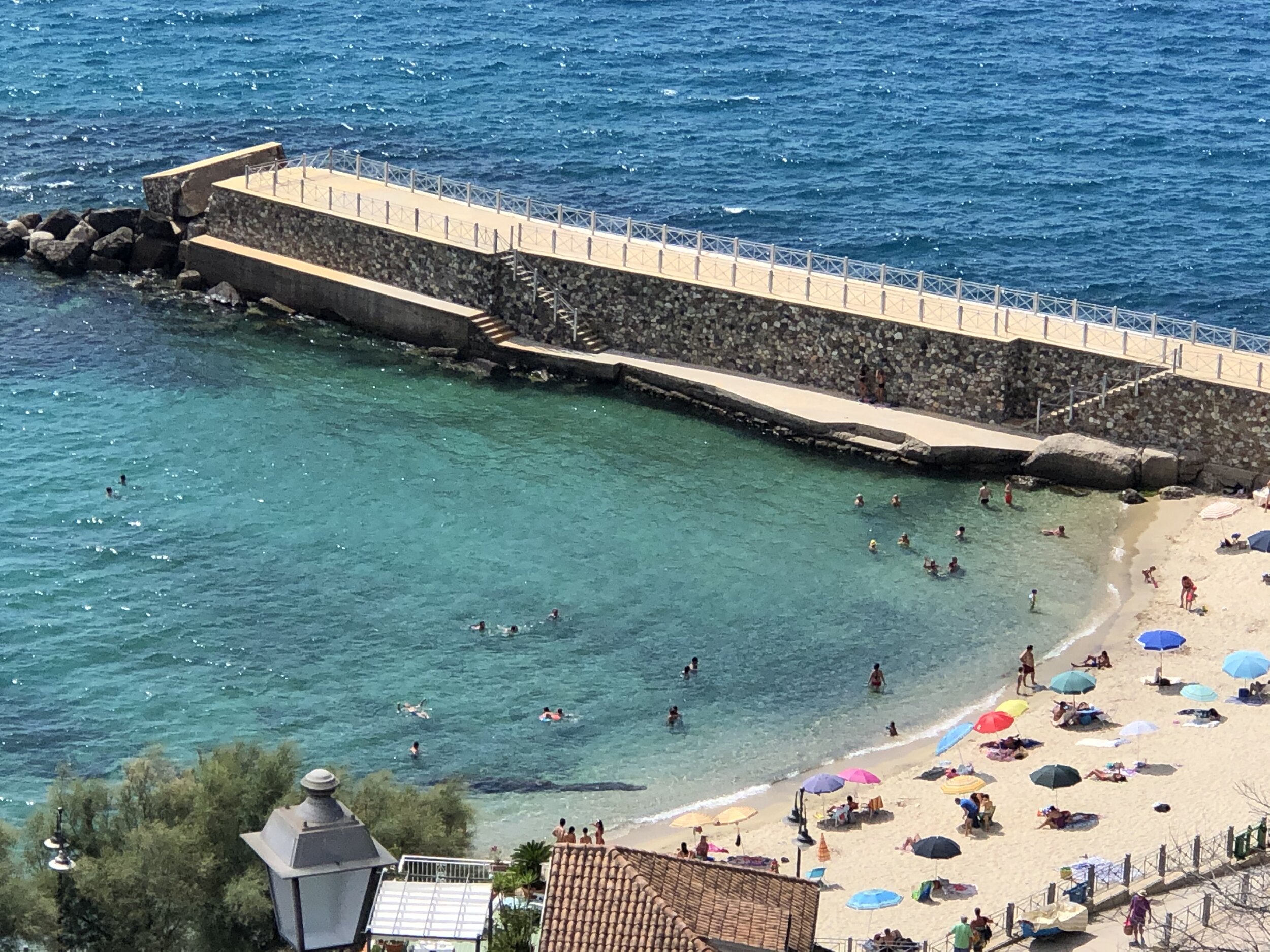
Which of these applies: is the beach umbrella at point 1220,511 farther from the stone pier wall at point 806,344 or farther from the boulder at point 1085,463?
the boulder at point 1085,463

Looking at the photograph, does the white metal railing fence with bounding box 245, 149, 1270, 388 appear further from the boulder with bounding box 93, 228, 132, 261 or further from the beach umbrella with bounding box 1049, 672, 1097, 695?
the beach umbrella with bounding box 1049, 672, 1097, 695

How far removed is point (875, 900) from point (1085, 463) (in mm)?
20917

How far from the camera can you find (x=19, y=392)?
6034 centimetres

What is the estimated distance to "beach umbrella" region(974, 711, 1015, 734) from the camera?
4219cm

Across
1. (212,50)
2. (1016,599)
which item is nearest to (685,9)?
(212,50)

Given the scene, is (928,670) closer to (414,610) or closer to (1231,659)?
(1231,659)

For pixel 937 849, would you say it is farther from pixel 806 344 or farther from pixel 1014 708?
pixel 806 344

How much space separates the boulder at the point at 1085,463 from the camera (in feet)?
176

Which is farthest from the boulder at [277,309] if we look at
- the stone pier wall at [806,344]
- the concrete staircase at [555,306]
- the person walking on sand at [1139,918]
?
the person walking on sand at [1139,918]

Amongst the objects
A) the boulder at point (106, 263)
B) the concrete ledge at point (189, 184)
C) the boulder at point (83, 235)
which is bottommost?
the boulder at point (106, 263)

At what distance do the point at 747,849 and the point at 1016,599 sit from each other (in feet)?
41.1

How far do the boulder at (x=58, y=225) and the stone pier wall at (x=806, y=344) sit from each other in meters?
6.93

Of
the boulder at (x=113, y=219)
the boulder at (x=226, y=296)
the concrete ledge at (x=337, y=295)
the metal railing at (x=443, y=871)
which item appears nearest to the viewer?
the metal railing at (x=443, y=871)

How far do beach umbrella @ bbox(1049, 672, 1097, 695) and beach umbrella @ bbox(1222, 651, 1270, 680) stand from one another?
9.44 ft
